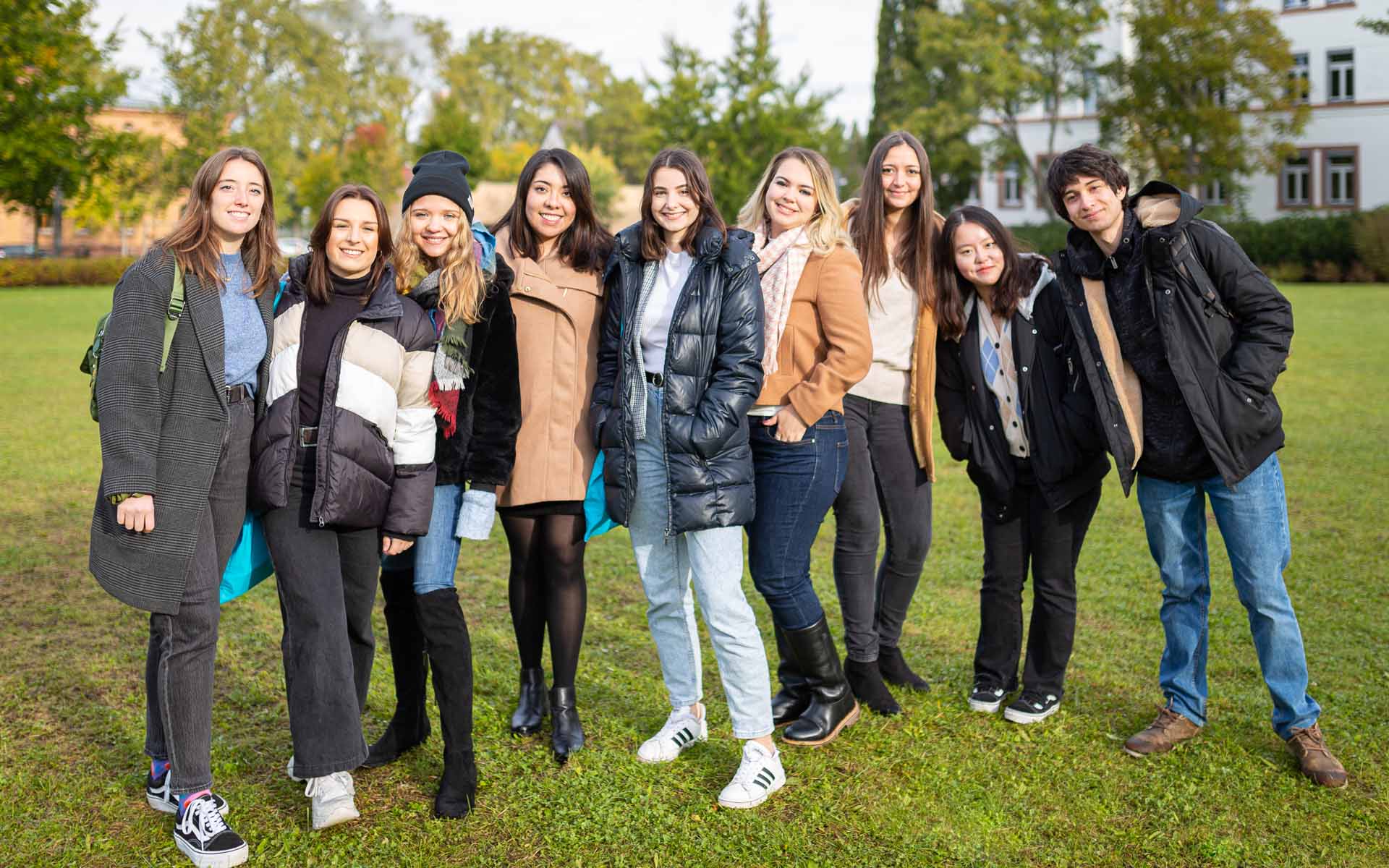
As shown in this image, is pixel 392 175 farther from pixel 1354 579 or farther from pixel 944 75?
pixel 1354 579

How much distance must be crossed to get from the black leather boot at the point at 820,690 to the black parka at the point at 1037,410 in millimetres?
968

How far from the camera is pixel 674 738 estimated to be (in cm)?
438

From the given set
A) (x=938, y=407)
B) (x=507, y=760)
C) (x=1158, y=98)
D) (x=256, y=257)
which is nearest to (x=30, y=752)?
(x=507, y=760)

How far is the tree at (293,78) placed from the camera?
4875cm

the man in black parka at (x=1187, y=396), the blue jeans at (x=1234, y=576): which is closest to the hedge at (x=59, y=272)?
the man in black parka at (x=1187, y=396)

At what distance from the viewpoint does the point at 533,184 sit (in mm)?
4297

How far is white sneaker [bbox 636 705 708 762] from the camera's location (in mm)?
4316

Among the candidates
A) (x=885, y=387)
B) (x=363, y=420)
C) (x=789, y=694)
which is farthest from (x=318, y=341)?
(x=789, y=694)

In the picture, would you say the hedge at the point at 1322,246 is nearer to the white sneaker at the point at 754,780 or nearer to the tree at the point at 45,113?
the tree at the point at 45,113

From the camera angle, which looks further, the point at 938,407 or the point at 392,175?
the point at 392,175

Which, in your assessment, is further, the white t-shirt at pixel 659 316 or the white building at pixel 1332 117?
the white building at pixel 1332 117

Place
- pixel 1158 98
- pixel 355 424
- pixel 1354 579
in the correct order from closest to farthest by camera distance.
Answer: pixel 355 424 < pixel 1354 579 < pixel 1158 98

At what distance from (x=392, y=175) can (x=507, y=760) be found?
52.2 metres

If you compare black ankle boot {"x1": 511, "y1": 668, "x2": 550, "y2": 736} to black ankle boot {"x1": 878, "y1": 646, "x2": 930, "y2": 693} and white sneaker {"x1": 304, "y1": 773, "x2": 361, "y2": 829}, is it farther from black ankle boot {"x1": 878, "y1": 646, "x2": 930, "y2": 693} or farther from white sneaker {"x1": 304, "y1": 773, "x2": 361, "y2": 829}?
black ankle boot {"x1": 878, "y1": 646, "x2": 930, "y2": 693}
